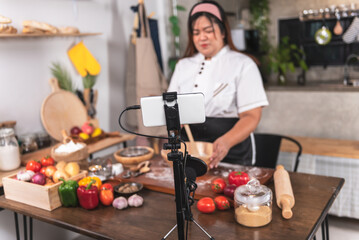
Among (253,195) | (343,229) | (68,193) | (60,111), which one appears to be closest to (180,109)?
(253,195)

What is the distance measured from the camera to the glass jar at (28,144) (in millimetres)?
2584

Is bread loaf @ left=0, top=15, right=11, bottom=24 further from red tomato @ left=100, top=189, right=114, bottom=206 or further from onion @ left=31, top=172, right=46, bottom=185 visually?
red tomato @ left=100, top=189, right=114, bottom=206

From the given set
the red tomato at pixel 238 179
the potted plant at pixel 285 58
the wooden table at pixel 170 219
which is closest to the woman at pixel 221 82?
the red tomato at pixel 238 179

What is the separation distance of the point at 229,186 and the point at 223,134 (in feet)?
2.20

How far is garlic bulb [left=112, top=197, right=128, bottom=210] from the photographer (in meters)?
1.61

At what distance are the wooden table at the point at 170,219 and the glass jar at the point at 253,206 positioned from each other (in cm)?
2

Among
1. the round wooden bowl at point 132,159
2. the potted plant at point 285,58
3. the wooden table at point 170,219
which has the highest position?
the potted plant at point 285,58

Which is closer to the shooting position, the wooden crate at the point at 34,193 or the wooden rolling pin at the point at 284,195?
the wooden rolling pin at the point at 284,195

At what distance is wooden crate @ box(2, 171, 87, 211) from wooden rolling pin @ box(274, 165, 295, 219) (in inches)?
36.2

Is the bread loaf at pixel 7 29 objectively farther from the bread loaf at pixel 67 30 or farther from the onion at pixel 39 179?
the onion at pixel 39 179

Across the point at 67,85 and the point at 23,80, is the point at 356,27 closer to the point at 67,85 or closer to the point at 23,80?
the point at 67,85

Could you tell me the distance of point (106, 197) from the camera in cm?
164

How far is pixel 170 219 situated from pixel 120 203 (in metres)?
0.24

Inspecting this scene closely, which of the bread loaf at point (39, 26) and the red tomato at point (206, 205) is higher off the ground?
the bread loaf at point (39, 26)
